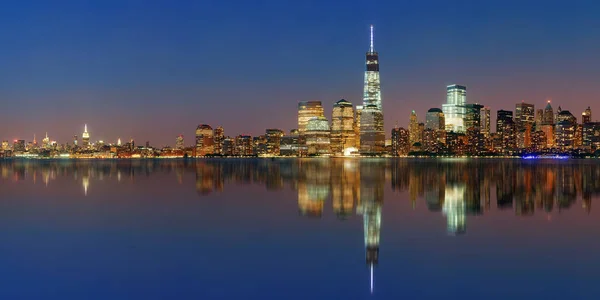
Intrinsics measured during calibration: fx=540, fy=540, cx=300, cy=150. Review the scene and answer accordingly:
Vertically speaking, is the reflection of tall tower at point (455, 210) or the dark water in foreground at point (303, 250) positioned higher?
the reflection of tall tower at point (455, 210)

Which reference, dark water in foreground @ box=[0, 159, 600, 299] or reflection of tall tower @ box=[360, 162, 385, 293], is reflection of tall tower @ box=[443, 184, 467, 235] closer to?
dark water in foreground @ box=[0, 159, 600, 299]

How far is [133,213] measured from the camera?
28.3 m

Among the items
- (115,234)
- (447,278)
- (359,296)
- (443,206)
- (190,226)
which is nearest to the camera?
(359,296)

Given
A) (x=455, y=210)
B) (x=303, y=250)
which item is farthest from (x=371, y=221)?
(x=303, y=250)

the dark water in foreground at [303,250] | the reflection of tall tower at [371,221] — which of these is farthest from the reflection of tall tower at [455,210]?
the reflection of tall tower at [371,221]

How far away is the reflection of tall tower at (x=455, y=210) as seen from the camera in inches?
871

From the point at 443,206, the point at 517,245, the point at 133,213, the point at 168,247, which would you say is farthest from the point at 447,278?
the point at 133,213

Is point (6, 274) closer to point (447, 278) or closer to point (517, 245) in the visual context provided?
point (447, 278)

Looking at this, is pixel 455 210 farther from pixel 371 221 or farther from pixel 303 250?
Result: pixel 303 250

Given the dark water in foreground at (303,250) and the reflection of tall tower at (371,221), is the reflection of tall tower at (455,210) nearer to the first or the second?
the dark water in foreground at (303,250)

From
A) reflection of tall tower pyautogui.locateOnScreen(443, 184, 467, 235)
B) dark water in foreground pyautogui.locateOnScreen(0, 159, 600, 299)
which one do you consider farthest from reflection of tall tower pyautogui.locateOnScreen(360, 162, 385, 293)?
reflection of tall tower pyautogui.locateOnScreen(443, 184, 467, 235)

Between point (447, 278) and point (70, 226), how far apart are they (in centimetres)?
1696

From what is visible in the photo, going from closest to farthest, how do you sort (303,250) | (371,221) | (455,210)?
(303,250), (371,221), (455,210)

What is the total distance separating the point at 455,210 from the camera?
92.8 feet
